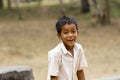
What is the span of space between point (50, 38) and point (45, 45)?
1.18 m

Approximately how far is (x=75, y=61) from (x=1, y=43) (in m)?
11.1

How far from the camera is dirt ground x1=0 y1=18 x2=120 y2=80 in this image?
37.4 ft

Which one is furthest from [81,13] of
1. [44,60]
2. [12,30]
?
[44,60]

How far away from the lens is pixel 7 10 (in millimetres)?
24281

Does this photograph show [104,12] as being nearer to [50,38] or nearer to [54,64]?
[50,38]

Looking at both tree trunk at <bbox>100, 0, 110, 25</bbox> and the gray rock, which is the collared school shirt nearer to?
the gray rock

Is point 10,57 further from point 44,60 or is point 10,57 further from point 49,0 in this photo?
point 49,0

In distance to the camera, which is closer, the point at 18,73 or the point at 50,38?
the point at 18,73

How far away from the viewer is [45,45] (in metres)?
14.7

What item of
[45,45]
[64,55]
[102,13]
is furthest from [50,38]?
[64,55]

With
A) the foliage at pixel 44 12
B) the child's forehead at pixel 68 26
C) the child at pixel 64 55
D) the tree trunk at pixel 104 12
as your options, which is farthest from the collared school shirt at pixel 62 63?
the foliage at pixel 44 12

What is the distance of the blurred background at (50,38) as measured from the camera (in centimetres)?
1170

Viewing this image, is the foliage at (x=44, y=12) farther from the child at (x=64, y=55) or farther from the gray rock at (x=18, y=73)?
the child at (x=64, y=55)

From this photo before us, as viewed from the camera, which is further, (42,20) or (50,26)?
(42,20)
